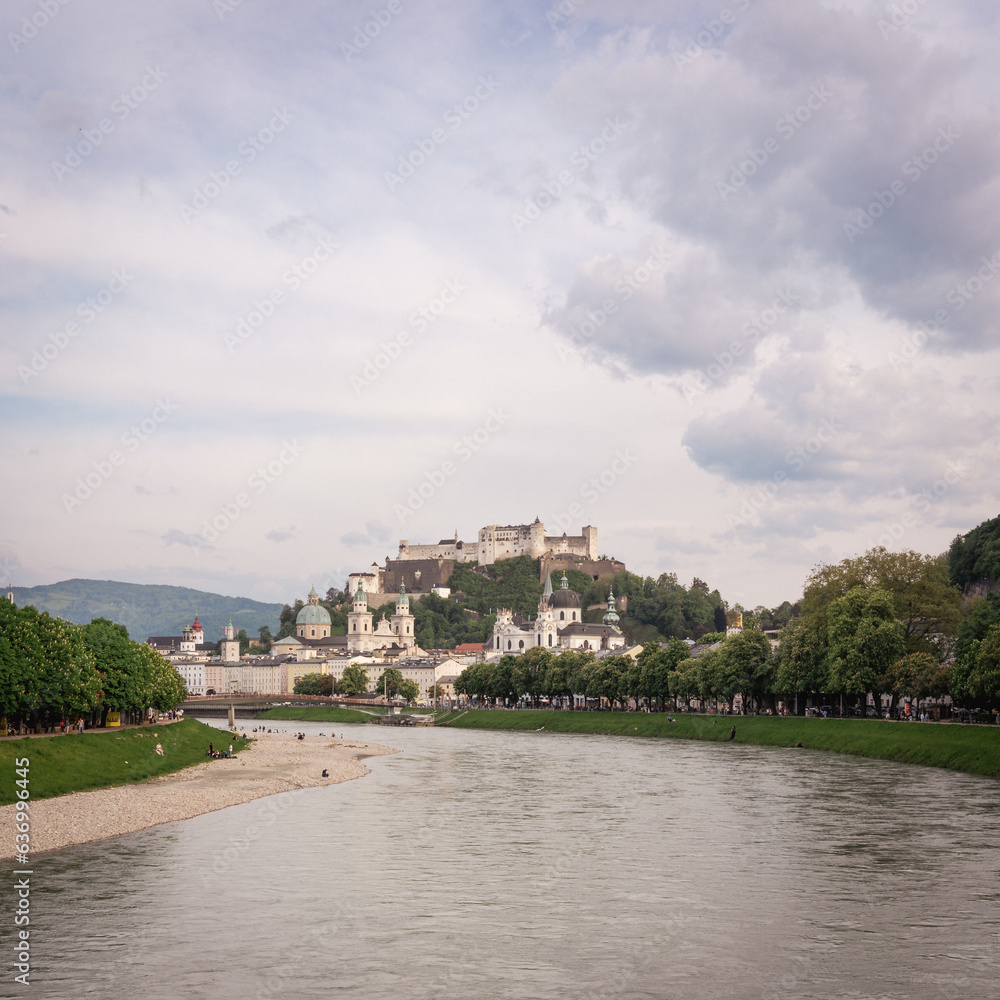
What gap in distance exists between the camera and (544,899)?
1151 inches

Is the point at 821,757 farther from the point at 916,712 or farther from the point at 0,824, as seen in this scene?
the point at 0,824

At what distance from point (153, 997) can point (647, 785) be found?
3809 cm

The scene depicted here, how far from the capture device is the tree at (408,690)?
613 ft

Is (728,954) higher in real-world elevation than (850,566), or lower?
lower

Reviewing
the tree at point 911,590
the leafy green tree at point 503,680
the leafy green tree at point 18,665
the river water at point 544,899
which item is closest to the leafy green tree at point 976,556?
the tree at point 911,590

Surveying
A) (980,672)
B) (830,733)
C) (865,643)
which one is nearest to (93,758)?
(830,733)

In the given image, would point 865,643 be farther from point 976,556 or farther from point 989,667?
point 976,556

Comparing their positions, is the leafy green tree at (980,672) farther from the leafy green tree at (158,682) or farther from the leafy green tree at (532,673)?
the leafy green tree at (532,673)

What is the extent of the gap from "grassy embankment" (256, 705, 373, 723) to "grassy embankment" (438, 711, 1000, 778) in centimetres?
3968

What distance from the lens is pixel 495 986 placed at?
71.1ft

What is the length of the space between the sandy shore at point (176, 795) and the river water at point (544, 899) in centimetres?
166

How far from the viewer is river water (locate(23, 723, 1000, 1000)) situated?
72.8 feet

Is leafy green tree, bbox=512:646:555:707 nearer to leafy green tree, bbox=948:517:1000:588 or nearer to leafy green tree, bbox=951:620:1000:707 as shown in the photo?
leafy green tree, bbox=948:517:1000:588

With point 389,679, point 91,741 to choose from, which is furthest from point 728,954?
point 389,679
